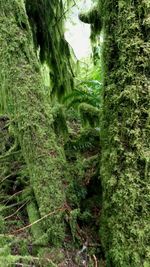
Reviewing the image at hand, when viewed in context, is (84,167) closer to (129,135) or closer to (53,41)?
(129,135)

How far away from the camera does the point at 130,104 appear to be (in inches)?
88.7

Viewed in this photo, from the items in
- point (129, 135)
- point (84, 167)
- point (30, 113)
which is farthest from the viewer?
point (84, 167)

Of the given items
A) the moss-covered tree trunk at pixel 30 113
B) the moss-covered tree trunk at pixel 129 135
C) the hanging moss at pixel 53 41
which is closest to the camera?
the moss-covered tree trunk at pixel 129 135

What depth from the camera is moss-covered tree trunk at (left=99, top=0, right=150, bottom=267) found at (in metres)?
2.18

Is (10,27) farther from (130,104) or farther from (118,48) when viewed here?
(130,104)

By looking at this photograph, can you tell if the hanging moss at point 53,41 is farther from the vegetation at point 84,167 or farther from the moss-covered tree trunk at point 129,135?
the moss-covered tree trunk at point 129,135

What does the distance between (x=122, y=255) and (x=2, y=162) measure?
1774 mm

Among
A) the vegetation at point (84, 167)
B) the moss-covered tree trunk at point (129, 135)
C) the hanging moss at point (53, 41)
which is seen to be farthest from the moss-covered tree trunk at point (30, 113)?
the hanging moss at point (53, 41)

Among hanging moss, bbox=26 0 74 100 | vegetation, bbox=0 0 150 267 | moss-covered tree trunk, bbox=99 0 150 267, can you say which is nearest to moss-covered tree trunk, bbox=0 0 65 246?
vegetation, bbox=0 0 150 267

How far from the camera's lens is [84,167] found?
3.02 meters

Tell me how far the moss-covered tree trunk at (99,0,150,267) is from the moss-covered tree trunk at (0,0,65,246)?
483mm

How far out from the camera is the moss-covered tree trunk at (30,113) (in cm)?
254

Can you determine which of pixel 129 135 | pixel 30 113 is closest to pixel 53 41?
pixel 30 113

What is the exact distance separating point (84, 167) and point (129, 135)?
887mm
